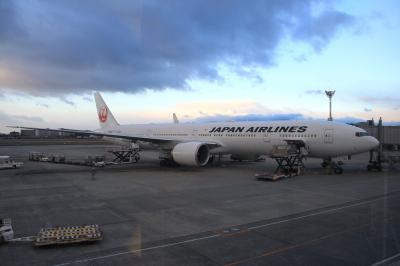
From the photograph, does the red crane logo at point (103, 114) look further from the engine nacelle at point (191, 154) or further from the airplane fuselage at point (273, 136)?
the engine nacelle at point (191, 154)

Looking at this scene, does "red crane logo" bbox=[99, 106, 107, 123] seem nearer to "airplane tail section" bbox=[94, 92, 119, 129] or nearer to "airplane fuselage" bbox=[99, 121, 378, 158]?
"airplane tail section" bbox=[94, 92, 119, 129]

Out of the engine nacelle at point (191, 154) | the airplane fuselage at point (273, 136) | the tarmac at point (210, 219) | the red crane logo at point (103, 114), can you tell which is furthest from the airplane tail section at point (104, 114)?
the tarmac at point (210, 219)

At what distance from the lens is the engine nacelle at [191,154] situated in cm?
2189

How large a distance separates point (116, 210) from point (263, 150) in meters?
13.7

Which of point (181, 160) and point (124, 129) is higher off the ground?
point (124, 129)

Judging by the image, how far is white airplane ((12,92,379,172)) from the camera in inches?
810

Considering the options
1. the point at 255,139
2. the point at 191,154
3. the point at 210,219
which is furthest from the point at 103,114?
the point at 210,219

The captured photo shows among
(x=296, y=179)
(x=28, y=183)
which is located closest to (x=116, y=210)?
(x=28, y=183)

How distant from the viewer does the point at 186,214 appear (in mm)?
10758

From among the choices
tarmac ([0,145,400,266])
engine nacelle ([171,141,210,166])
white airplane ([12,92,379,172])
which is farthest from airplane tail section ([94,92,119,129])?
tarmac ([0,145,400,266])

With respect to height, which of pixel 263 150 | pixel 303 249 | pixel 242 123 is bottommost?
pixel 303 249

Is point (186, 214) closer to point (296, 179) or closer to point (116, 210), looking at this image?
point (116, 210)

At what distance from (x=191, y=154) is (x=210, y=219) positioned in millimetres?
11800

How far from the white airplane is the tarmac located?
314 cm
